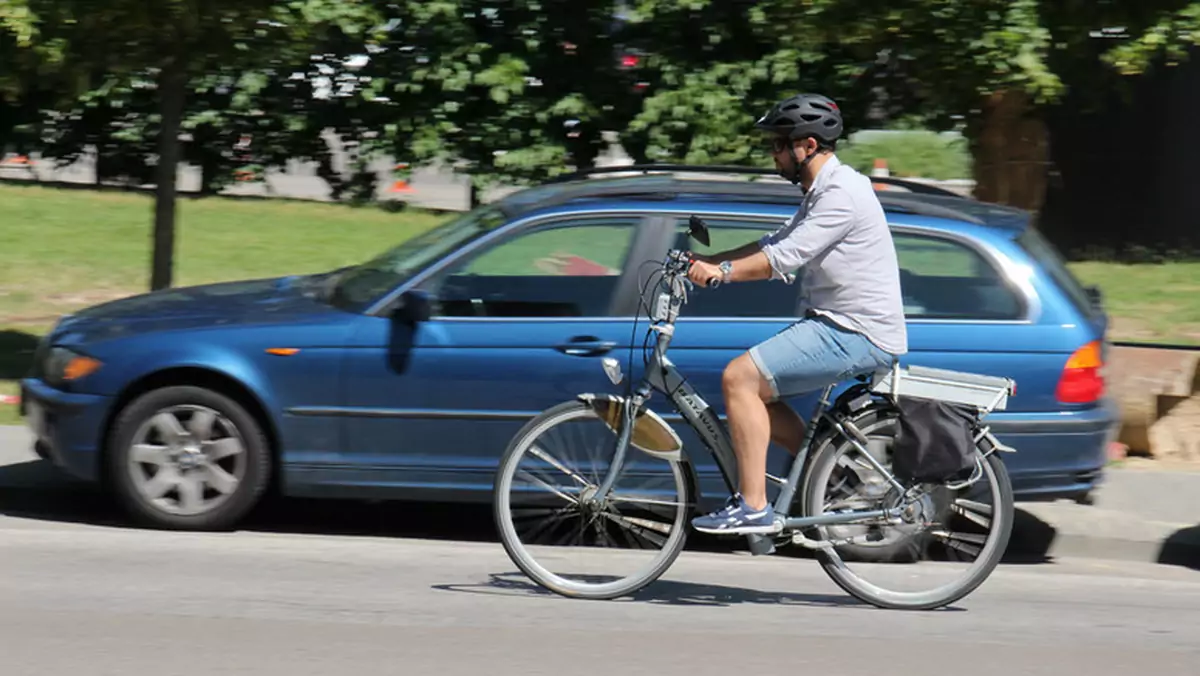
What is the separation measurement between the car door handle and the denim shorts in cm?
114

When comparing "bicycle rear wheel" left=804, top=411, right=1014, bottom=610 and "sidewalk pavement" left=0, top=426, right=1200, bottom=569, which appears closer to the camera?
"bicycle rear wheel" left=804, top=411, right=1014, bottom=610

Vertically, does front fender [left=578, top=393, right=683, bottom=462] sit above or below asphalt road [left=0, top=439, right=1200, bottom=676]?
above

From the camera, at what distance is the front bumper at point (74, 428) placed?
6.73 metres

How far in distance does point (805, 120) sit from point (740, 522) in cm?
138

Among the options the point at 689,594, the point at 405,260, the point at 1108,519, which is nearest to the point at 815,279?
the point at 689,594

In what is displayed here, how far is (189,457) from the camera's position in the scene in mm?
6734

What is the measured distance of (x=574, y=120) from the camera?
51.4ft

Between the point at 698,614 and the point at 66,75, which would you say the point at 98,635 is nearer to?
the point at 698,614

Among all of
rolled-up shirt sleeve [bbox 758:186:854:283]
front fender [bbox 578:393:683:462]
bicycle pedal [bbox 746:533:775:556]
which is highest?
rolled-up shirt sleeve [bbox 758:186:854:283]

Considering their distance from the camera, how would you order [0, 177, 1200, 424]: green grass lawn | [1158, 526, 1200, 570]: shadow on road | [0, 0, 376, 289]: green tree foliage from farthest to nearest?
1. [0, 177, 1200, 424]: green grass lawn
2. [0, 0, 376, 289]: green tree foliage
3. [1158, 526, 1200, 570]: shadow on road

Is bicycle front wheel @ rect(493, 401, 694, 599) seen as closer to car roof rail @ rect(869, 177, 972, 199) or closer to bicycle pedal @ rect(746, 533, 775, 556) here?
bicycle pedal @ rect(746, 533, 775, 556)

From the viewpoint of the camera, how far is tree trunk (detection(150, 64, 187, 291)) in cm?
1005

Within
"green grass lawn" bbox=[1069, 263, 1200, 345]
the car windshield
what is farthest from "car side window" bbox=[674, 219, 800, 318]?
"green grass lawn" bbox=[1069, 263, 1200, 345]

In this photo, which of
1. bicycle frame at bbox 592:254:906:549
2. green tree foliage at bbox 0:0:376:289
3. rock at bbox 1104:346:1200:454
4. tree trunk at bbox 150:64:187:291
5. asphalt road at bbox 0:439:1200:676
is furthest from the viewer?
tree trunk at bbox 150:64:187:291
